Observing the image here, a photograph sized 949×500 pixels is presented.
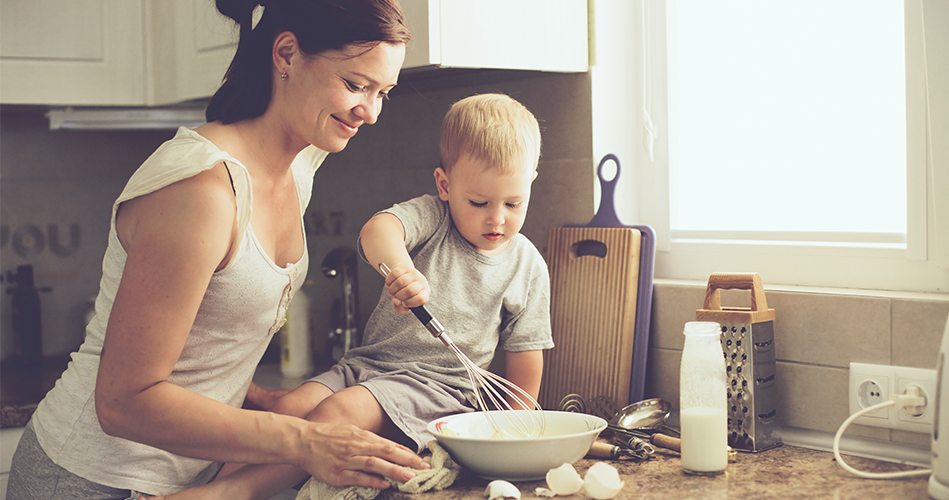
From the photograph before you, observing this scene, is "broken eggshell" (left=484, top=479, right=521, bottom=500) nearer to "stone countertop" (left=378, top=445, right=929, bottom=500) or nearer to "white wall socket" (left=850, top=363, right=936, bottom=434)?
"stone countertop" (left=378, top=445, right=929, bottom=500)

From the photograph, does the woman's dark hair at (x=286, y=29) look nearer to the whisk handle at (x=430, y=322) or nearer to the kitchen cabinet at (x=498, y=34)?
the kitchen cabinet at (x=498, y=34)

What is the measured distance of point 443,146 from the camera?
3.92ft

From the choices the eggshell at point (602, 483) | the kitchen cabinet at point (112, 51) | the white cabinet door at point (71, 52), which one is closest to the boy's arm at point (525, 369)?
the eggshell at point (602, 483)

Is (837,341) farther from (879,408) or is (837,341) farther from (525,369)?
(525,369)

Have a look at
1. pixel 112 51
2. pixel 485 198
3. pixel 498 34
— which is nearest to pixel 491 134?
pixel 485 198

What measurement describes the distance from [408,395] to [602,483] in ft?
1.15

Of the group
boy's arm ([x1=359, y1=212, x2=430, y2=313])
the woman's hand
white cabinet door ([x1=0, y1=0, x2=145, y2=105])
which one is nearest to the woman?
the woman's hand

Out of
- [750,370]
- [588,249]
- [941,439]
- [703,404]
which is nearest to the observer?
[941,439]

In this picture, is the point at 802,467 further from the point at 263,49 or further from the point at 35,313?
the point at 35,313

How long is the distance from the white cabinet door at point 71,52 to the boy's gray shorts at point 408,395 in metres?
1.08

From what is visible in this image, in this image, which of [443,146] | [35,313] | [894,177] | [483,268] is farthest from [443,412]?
[35,313]

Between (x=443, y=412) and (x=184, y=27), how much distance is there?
1165mm

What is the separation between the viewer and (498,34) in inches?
49.9

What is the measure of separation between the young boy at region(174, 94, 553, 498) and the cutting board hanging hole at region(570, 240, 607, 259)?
13 centimetres
